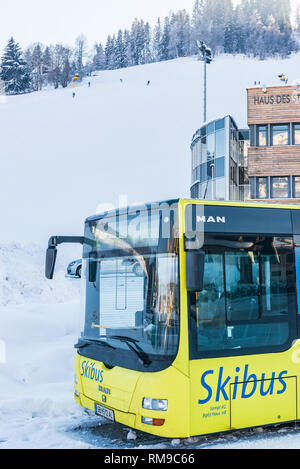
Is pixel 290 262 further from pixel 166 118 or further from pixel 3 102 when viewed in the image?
pixel 3 102

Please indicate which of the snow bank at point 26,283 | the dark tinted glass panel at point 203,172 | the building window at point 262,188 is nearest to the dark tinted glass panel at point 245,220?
the snow bank at point 26,283

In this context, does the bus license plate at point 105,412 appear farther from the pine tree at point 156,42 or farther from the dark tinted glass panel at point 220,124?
the pine tree at point 156,42

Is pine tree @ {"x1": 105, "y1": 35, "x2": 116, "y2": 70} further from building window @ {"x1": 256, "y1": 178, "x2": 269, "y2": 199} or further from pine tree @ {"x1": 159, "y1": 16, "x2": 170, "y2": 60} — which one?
building window @ {"x1": 256, "y1": 178, "x2": 269, "y2": 199}

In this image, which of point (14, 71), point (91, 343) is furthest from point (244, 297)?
point (14, 71)

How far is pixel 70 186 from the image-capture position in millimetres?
52125

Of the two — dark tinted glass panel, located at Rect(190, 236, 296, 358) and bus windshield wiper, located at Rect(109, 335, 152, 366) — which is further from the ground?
dark tinted glass panel, located at Rect(190, 236, 296, 358)

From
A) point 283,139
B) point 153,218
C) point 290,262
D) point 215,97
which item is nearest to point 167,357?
point 153,218

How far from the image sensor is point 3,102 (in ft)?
297

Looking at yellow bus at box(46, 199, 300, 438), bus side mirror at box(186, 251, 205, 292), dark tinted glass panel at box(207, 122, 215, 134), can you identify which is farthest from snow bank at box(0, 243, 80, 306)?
dark tinted glass panel at box(207, 122, 215, 134)

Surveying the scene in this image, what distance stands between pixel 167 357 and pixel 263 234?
6.38ft

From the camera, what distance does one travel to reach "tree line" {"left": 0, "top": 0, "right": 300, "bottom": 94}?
136m

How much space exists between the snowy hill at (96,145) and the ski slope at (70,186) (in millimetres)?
168

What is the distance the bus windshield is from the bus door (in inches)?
12.7

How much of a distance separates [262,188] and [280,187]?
100 cm
